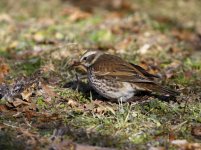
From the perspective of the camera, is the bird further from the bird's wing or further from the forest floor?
the forest floor

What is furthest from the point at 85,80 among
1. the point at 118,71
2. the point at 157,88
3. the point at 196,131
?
the point at 196,131

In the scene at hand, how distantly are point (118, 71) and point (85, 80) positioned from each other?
1105 mm

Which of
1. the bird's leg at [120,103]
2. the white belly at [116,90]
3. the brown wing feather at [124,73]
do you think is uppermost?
the brown wing feather at [124,73]

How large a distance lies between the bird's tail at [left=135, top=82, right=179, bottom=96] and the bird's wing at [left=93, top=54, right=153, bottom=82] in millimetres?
102

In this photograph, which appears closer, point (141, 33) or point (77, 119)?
point (77, 119)

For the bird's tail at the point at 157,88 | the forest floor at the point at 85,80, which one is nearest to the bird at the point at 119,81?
the bird's tail at the point at 157,88

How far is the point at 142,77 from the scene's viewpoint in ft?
23.3

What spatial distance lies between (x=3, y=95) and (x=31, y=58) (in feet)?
6.74

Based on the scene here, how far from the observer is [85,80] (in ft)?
27.2

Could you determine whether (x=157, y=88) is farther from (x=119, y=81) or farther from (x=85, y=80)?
(x=85, y=80)

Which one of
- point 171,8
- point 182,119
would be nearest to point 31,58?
point 182,119

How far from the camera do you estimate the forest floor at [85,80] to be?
237 inches

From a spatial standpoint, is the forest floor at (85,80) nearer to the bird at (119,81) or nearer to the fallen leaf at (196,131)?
the fallen leaf at (196,131)

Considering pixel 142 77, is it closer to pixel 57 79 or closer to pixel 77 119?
pixel 77 119
